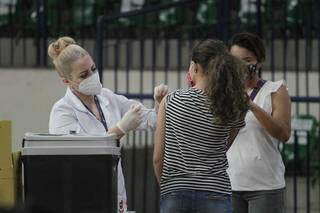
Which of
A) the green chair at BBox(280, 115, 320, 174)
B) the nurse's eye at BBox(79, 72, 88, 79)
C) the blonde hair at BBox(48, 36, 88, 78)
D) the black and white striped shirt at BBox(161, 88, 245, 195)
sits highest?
the blonde hair at BBox(48, 36, 88, 78)

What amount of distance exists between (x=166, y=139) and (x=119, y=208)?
42 centimetres

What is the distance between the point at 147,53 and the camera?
9.81 metres

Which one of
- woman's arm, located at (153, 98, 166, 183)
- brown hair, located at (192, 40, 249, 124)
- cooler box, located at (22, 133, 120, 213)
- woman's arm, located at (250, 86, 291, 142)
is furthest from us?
woman's arm, located at (250, 86, 291, 142)

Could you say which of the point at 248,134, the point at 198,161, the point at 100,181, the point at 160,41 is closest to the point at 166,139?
the point at 198,161

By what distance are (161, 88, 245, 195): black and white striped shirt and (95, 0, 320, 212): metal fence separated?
126 inches

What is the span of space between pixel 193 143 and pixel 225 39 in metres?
3.33

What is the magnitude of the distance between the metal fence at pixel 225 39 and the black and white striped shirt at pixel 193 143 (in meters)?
3.19

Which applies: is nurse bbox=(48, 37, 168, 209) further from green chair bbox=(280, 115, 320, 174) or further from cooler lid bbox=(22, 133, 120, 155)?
green chair bbox=(280, 115, 320, 174)

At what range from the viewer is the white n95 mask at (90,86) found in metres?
5.22

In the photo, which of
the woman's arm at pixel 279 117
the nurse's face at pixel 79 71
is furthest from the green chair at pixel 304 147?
the nurse's face at pixel 79 71

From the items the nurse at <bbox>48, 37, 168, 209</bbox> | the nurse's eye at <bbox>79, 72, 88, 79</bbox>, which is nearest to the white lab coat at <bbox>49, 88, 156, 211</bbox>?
the nurse at <bbox>48, 37, 168, 209</bbox>

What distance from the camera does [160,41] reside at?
31.8 ft

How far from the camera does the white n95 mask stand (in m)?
5.22

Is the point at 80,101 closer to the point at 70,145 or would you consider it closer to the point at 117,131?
the point at 117,131
